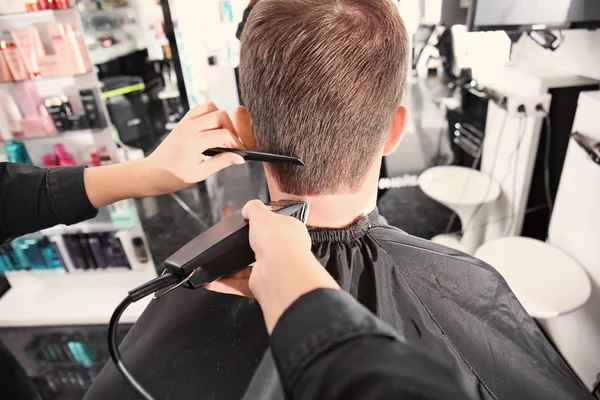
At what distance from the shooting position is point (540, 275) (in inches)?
67.3

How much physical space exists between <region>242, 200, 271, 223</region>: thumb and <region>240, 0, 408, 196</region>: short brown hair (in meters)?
0.25

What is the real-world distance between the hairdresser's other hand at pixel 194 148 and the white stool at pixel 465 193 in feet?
5.69

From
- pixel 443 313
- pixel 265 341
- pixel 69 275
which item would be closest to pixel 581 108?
pixel 443 313

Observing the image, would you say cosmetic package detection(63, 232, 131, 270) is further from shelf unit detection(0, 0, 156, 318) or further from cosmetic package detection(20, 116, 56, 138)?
cosmetic package detection(20, 116, 56, 138)

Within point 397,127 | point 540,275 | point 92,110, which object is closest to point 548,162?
point 540,275

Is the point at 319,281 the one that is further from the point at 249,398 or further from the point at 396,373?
the point at 249,398

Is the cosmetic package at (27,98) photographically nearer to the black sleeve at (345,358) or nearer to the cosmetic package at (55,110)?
the cosmetic package at (55,110)

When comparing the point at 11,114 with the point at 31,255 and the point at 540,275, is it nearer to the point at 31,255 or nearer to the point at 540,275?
the point at 31,255

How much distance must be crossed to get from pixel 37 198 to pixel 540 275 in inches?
74.2

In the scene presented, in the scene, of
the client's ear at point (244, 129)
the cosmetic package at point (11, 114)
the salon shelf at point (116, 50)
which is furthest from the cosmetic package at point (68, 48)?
the client's ear at point (244, 129)

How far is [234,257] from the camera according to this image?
664mm

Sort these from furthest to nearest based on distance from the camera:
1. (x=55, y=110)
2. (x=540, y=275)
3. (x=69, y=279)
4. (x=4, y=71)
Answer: (x=69, y=279), (x=55, y=110), (x=4, y=71), (x=540, y=275)

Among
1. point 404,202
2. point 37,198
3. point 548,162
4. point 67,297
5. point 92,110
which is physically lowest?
point 67,297

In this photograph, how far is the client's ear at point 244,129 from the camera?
3.20 ft
